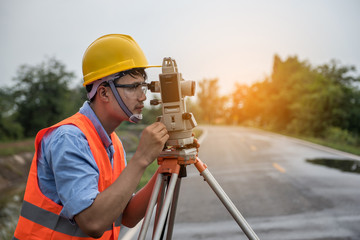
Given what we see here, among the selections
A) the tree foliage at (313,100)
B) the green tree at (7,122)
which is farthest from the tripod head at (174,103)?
the tree foliage at (313,100)

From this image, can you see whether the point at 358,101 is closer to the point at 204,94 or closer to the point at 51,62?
the point at 51,62

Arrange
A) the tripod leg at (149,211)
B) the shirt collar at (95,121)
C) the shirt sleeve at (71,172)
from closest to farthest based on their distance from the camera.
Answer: the shirt sleeve at (71,172) < the tripod leg at (149,211) < the shirt collar at (95,121)

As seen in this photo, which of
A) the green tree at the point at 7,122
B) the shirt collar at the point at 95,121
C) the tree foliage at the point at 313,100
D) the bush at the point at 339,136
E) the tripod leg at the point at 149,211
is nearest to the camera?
the tripod leg at the point at 149,211

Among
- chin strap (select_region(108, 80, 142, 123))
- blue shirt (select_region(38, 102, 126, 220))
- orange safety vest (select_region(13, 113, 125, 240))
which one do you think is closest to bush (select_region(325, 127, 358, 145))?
chin strap (select_region(108, 80, 142, 123))

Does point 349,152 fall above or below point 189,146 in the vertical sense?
below

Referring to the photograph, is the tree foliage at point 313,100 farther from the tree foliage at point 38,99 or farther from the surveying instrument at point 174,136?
the surveying instrument at point 174,136

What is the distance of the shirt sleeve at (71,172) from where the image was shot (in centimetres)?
136

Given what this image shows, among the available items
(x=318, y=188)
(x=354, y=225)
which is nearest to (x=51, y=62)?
(x=318, y=188)

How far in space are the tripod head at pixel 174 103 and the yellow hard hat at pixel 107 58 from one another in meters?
0.18

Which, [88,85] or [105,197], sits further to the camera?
[88,85]

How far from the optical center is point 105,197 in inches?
54.3

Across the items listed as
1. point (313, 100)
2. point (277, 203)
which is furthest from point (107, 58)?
point (313, 100)

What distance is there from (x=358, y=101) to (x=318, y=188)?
2180 centimetres

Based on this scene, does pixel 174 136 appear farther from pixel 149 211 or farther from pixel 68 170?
pixel 68 170
